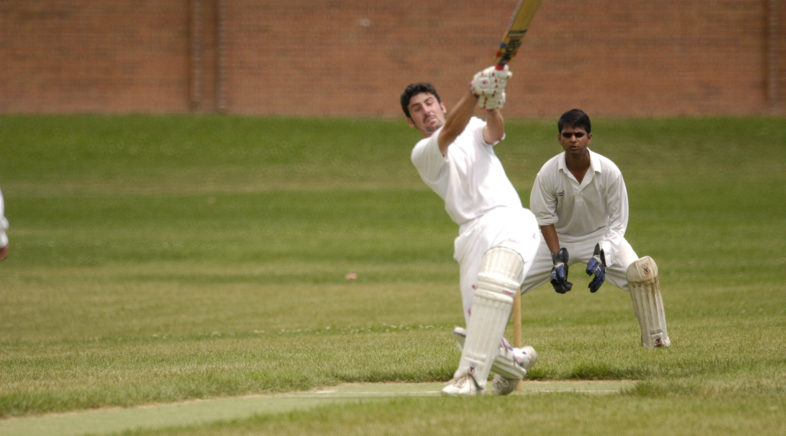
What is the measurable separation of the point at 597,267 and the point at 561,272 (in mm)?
294

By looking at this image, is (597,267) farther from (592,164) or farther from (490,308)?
(490,308)

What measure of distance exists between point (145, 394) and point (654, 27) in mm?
28460

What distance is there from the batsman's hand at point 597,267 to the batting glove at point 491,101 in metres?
2.45

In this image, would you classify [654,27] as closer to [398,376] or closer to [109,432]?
[398,376]

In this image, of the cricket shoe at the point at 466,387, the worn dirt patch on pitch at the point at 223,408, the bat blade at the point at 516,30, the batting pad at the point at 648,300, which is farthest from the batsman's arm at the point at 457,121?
the batting pad at the point at 648,300

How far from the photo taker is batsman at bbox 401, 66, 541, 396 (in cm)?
596

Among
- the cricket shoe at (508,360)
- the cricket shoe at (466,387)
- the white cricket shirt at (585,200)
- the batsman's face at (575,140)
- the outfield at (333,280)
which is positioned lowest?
the outfield at (333,280)

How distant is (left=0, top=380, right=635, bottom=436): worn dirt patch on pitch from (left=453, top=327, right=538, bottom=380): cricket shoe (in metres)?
0.24

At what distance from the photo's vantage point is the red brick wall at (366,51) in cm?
3234

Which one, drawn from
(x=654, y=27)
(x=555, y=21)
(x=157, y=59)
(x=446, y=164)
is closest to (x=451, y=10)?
(x=555, y=21)

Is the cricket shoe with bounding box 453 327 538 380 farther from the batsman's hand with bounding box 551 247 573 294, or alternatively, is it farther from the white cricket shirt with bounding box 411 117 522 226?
the batsman's hand with bounding box 551 247 573 294

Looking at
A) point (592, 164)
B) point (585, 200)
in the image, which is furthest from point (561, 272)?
point (592, 164)

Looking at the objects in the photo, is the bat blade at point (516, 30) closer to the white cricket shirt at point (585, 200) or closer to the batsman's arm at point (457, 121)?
the batsman's arm at point (457, 121)

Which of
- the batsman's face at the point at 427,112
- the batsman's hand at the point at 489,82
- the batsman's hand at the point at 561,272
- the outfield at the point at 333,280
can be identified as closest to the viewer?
the batsman's hand at the point at 489,82
